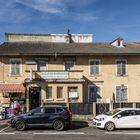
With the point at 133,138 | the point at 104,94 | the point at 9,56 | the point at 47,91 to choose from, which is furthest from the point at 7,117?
the point at 133,138

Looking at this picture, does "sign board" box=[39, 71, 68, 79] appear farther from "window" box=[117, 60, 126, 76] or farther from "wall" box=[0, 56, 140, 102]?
"window" box=[117, 60, 126, 76]

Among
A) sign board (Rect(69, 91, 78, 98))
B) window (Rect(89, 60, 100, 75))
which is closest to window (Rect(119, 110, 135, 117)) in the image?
sign board (Rect(69, 91, 78, 98))

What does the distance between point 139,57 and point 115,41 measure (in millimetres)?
3666

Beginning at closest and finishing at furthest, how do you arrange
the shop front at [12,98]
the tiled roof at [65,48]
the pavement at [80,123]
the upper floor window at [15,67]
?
1. the pavement at [80,123]
2. the shop front at [12,98]
3. the tiled roof at [65,48]
4. the upper floor window at [15,67]

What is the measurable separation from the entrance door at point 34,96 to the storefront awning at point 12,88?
3.22 feet

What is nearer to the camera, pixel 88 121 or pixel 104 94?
pixel 88 121

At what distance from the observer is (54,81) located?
31141 millimetres

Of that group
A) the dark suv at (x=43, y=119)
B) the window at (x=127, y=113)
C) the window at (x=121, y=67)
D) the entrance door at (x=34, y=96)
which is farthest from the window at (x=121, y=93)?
the dark suv at (x=43, y=119)

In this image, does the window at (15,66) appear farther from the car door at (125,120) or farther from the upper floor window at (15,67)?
the car door at (125,120)

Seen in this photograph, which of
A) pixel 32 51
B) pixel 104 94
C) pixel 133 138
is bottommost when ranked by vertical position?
pixel 133 138

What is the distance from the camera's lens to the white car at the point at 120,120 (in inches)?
842

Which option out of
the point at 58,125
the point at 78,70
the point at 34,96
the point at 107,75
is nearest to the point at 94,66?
the point at 107,75

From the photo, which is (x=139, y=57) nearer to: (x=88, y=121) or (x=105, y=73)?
(x=105, y=73)

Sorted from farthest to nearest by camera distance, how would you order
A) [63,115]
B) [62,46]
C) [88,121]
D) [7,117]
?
[62,46], [7,117], [88,121], [63,115]
